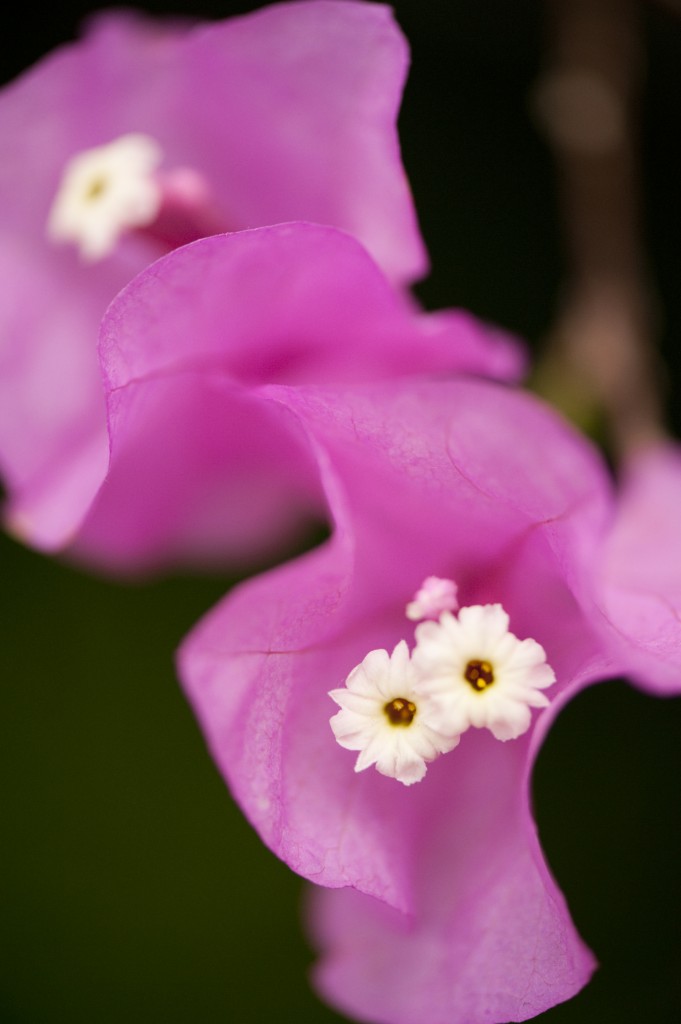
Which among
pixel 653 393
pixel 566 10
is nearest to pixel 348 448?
pixel 653 393

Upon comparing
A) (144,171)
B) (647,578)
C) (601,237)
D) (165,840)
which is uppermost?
(144,171)

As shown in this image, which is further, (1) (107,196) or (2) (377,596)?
(1) (107,196)

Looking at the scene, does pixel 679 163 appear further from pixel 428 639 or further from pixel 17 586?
pixel 428 639

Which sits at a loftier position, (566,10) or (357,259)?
(357,259)

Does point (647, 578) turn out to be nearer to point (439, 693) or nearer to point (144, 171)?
point (439, 693)

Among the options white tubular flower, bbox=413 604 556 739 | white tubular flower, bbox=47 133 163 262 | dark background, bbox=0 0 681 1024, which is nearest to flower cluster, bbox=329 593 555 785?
white tubular flower, bbox=413 604 556 739

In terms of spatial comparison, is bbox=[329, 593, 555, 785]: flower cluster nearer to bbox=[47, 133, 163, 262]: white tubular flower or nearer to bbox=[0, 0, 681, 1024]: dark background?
bbox=[47, 133, 163, 262]: white tubular flower

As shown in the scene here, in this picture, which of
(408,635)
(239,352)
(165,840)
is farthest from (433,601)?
(165,840)
